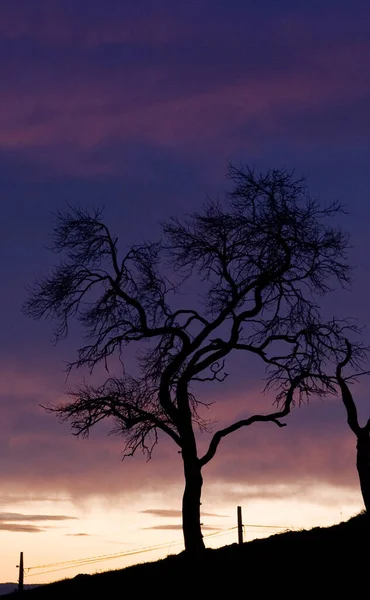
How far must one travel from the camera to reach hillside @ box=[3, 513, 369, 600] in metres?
20.0

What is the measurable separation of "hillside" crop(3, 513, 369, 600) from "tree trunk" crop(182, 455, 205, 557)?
0.54 m

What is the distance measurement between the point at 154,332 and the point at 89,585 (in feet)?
Answer: 28.2

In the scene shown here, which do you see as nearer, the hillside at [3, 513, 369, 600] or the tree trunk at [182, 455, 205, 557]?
the hillside at [3, 513, 369, 600]

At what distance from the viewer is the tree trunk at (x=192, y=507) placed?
1124 inches

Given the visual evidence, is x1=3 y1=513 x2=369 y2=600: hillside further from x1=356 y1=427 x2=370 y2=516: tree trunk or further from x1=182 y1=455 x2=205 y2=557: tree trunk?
x1=356 y1=427 x2=370 y2=516: tree trunk

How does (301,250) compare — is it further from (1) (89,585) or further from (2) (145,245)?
(1) (89,585)

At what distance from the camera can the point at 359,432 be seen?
95.3 ft

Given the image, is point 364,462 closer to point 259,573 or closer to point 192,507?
point 192,507

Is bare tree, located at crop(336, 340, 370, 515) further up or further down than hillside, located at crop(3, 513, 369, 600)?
further up

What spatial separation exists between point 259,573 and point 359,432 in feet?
28.0

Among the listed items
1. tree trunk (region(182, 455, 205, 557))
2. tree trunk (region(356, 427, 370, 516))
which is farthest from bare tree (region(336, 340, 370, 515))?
tree trunk (region(182, 455, 205, 557))

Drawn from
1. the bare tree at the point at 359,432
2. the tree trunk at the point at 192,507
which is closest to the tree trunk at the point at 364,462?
the bare tree at the point at 359,432

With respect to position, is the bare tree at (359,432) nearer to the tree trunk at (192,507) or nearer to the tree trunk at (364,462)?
the tree trunk at (364,462)

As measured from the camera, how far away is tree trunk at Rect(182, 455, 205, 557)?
93.7ft
